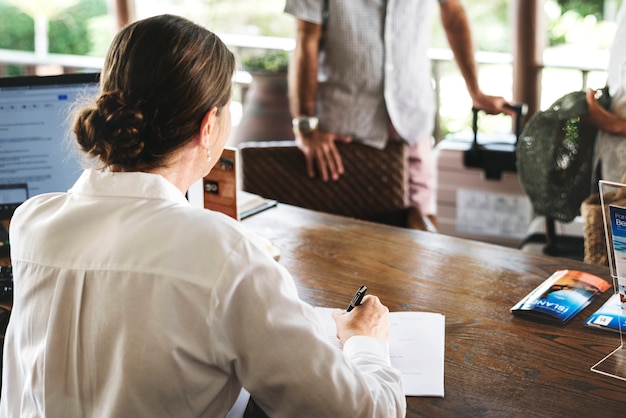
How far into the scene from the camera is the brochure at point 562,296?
1.45m

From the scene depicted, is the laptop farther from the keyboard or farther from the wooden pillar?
the wooden pillar

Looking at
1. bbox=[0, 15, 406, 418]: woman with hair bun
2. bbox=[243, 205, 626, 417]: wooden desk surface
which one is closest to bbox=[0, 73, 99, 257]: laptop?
bbox=[243, 205, 626, 417]: wooden desk surface

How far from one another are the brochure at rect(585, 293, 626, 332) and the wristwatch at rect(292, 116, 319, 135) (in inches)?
52.6

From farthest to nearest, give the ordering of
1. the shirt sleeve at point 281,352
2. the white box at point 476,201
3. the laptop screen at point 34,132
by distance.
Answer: the white box at point 476,201
the laptop screen at point 34,132
the shirt sleeve at point 281,352

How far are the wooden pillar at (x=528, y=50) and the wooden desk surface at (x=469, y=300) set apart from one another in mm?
1934

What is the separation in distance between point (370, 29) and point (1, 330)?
1622 millimetres

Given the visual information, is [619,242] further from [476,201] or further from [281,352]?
[476,201]

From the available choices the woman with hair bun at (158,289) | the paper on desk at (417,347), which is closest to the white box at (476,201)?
the paper on desk at (417,347)

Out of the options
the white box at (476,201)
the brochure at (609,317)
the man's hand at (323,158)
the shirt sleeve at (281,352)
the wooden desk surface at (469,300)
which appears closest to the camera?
the shirt sleeve at (281,352)

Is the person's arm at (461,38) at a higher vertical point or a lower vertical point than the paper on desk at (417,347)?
higher

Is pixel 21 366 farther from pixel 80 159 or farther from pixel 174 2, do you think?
pixel 174 2

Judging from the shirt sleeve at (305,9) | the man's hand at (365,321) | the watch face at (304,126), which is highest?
the shirt sleeve at (305,9)

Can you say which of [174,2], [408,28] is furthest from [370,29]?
[174,2]

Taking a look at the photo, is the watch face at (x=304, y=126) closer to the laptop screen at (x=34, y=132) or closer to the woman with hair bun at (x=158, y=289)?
the laptop screen at (x=34, y=132)
